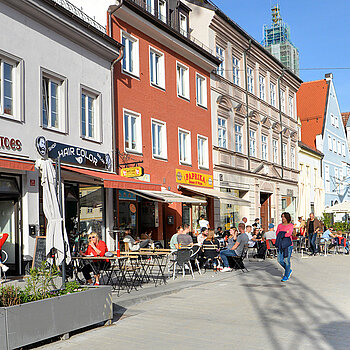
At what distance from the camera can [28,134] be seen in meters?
13.4

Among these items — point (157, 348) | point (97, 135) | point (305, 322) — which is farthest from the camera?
point (97, 135)

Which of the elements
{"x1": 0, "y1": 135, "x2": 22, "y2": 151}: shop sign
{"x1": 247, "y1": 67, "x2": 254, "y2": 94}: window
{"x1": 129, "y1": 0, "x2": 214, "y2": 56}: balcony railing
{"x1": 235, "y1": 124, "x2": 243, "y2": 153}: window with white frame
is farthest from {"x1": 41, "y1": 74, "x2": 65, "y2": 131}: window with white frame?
{"x1": 247, "y1": 67, "x2": 254, "y2": 94}: window

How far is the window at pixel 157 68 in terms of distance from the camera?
20703 mm

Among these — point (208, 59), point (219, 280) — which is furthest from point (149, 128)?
point (219, 280)

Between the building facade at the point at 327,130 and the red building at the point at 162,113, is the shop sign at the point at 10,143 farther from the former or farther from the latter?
the building facade at the point at 327,130

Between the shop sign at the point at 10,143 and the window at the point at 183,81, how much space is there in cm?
1121

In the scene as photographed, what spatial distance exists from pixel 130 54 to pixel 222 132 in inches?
342

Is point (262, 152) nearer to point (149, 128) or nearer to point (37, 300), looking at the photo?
point (149, 128)

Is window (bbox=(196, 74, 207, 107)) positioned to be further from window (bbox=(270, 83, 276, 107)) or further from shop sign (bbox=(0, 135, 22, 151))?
shop sign (bbox=(0, 135, 22, 151))

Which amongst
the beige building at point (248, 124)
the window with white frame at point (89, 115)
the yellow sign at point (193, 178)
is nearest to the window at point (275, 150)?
the beige building at point (248, 124)

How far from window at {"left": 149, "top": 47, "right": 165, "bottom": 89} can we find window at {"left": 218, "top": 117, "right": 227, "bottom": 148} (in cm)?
585

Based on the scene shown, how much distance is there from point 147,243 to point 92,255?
5.88 metres

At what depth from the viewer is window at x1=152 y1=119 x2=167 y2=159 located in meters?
20.6

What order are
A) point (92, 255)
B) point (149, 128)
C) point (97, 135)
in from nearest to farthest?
point (92, 255), point (97, 135), point (149, 128)
